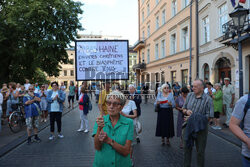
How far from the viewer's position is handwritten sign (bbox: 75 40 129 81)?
564 cm

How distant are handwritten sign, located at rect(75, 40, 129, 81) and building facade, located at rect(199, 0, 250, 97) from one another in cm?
899

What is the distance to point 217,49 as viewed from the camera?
50.7 feet

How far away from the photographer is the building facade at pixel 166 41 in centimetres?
2114

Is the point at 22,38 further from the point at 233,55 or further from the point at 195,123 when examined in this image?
the point at 195,123

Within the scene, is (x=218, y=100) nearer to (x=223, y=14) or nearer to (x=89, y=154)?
(x=89, y=154)

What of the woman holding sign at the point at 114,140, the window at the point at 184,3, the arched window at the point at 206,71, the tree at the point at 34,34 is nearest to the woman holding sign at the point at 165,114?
the woman holding sign at the point at 114,140

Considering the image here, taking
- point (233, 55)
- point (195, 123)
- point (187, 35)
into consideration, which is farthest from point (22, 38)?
point (195, 123)

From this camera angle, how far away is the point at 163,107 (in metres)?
6.07

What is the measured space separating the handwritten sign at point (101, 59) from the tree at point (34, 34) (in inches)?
635

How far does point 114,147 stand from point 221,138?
574 cm

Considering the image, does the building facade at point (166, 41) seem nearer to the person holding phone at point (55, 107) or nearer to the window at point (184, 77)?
the window at point (184, 77)

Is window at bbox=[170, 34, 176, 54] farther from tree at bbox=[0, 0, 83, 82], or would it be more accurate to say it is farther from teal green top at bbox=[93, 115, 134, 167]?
teal green top at bbox=[93, 115, 134, 167]

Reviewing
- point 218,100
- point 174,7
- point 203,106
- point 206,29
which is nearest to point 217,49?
point 206,29

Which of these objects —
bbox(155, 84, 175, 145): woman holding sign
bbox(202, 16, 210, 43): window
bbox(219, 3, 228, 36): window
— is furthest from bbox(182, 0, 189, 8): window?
bbox(155, 84, 175, 145): woman holding sign
